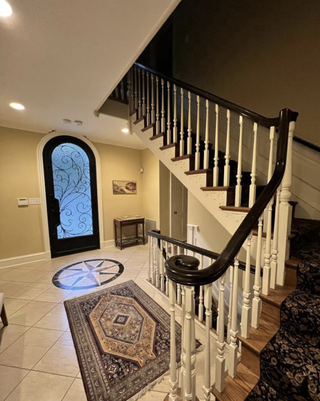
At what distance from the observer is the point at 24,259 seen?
11.1 ft

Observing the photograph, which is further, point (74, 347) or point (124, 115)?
point (124, 115)

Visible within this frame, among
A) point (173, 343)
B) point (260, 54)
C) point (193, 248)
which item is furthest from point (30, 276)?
point (260, 54)

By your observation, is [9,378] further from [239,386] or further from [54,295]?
[239,386]

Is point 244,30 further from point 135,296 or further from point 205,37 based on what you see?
point 135,296

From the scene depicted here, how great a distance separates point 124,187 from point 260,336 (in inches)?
160

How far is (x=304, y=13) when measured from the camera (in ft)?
6.30

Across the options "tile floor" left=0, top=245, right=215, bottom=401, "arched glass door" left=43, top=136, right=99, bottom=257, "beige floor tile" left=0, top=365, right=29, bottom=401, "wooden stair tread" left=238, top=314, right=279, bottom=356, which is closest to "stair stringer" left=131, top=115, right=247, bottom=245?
"wooden stair tread" left=238, top=314, right=279, bottom=356

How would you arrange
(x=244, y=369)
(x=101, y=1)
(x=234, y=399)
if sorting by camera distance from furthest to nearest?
(x=101, y=1) → (x=244, y=369) → (x=234, y=399)

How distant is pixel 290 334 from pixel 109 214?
3.97 m

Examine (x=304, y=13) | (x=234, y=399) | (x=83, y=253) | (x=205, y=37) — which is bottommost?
Answer: (x=83, y=253)

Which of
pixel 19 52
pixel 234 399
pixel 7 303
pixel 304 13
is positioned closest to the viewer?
pixel 234 399

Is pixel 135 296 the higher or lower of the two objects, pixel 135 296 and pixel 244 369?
the lower

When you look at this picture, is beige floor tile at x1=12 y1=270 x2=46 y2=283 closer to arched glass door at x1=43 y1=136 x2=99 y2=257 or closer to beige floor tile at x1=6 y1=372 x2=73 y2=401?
arched glass door at x1=43 y1=136 x2=99 y2=257

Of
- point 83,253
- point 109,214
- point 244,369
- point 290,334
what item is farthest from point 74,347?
point 109,214
